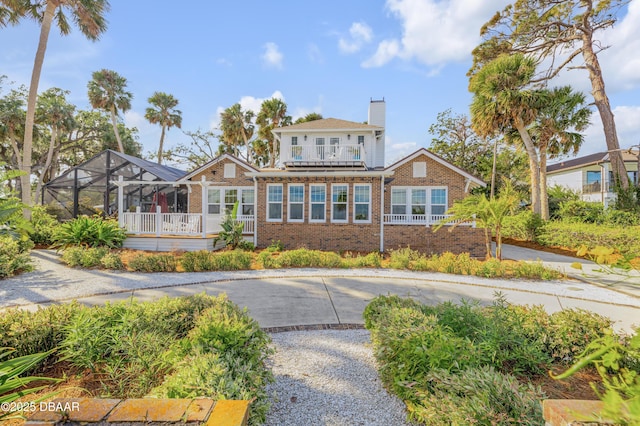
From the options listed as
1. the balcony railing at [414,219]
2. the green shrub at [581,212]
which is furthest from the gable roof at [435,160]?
the green shrub at [581,212]

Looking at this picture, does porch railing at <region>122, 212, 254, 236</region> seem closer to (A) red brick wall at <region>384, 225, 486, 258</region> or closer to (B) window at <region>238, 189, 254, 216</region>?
(B) window at <region>238, 189, 254, 216</region>

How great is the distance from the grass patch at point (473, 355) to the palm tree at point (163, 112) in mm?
32846

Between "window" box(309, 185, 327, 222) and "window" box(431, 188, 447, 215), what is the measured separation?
5214 millimetres

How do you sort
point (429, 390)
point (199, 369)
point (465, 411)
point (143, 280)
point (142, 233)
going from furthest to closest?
point (142, 233)
point (143, 280)
point (429, 390)
point (199, 369)
point (465, 411)

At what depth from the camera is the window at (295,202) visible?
46.3 ft

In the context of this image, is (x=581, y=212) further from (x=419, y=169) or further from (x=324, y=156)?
(x=324, y=156)

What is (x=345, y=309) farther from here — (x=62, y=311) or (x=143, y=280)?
(x=143, y=280)

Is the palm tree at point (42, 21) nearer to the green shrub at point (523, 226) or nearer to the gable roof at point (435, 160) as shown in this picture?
the gable roof at point (435, 160)

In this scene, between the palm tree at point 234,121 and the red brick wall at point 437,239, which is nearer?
the red brick wall at point 437,239

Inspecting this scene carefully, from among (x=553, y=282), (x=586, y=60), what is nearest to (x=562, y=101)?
(x=586, y=60)

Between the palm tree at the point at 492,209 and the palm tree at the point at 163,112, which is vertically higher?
the palm tree at the point at 163,112

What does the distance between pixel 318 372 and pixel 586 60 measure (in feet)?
73.9

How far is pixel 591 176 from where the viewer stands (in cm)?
2980

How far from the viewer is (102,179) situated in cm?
1730
